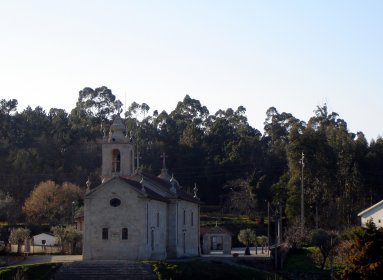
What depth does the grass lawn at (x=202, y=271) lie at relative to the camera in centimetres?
Result: 5278

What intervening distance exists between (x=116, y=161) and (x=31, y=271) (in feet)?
47.3

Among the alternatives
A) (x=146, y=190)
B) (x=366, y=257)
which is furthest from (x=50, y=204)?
(x=366, y=257)

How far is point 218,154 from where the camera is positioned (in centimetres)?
11325

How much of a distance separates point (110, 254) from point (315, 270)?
13789 millimetres

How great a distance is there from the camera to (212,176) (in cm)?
10806

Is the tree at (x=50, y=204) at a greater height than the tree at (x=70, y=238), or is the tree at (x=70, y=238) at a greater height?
the tree at (x=50, y=204)

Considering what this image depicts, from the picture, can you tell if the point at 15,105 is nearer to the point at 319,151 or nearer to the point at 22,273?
the point at 319,151

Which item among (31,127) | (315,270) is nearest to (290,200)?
(315,270)

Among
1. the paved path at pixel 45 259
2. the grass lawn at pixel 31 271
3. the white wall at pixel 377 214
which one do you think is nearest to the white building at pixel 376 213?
the white wall at pixel 377 214

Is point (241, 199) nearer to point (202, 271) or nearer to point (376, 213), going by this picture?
point (376, 213)

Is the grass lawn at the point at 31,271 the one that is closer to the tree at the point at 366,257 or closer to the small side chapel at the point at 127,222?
the small side chapel at the point at 127,222

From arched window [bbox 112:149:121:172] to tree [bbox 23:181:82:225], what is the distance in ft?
94.0

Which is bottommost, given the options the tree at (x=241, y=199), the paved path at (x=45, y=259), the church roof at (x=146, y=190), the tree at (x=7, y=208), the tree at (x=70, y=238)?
the paved path at (x=45, y=259)

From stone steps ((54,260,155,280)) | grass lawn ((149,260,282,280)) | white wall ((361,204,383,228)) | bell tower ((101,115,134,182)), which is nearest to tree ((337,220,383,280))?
grass lawn ((149,260,282,280))
